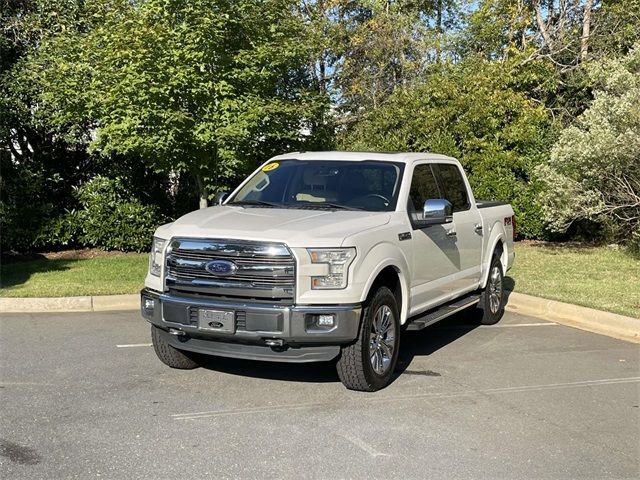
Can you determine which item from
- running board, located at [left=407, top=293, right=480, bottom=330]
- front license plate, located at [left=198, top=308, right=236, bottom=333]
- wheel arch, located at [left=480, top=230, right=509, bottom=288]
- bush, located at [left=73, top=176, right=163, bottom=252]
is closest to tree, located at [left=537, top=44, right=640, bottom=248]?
wheel arch, located at [left=480, top=230, right=509, bottom=288]

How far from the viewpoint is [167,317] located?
532 cm

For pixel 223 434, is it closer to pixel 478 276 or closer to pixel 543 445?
pixel 543 445

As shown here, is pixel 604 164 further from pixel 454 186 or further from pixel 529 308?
pixel 454 186

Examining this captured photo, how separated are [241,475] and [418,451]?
1.12m

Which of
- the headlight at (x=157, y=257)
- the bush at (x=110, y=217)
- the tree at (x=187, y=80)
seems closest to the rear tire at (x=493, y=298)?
the headlight at (x=157, y=257)

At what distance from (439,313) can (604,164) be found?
7108 millimetres

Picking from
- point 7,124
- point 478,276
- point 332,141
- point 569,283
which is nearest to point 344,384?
point 478,276

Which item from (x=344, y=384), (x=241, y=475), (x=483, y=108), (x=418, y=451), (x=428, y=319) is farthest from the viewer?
(x=483, y=108)

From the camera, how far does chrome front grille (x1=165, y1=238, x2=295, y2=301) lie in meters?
5.02

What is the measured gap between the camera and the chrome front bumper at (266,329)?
4.96 metres

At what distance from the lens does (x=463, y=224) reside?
23.9 feet

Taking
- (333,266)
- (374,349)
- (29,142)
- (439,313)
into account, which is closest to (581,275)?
(439,313)

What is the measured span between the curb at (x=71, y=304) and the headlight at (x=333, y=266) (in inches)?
177

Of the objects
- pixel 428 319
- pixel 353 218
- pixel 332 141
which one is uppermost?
pixel 332 141
